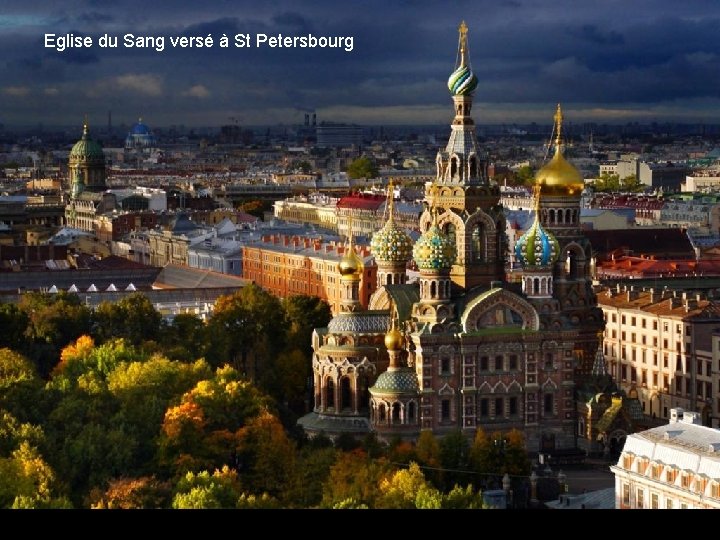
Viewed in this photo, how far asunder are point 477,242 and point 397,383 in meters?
3.98

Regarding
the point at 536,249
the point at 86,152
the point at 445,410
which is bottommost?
the point at 445,410

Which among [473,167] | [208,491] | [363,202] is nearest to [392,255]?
[473,167]

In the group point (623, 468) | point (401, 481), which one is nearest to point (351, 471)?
point (401, 481)

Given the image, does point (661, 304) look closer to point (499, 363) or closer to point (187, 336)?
point (499, 363)

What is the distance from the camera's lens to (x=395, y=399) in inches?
1184

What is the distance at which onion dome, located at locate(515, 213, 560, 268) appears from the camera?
105ft

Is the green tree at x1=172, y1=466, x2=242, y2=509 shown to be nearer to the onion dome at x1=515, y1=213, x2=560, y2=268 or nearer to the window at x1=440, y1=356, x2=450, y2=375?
the window at x1=440, y1=356, x2=450, y2=375

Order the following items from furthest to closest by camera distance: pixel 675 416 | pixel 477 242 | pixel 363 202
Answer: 1. pixel 363 202
2. pixel 477 242
3. pixel 675 416

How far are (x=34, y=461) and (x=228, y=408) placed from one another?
5.11 meters

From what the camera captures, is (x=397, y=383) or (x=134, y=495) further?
(x=397, y=383)

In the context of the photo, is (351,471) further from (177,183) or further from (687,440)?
(177,183)

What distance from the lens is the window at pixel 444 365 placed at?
3069cm

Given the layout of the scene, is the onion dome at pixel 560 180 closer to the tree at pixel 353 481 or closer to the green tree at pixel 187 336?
the green tree at pixel 187 336
